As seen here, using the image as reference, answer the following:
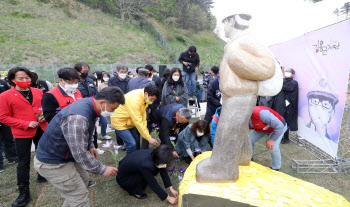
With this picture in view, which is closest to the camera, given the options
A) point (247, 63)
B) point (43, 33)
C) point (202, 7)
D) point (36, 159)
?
point (247, 63)

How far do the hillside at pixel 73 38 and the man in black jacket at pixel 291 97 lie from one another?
65.1ft

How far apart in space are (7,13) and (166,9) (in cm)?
2365

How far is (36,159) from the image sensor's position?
1984mm

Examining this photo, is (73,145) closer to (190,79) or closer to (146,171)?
(146,171)

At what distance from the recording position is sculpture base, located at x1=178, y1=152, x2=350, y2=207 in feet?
5.51

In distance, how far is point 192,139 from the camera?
3514mm

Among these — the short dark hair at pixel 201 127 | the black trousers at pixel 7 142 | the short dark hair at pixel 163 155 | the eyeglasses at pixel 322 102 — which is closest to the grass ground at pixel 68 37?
the black trousers at pixel 7 142

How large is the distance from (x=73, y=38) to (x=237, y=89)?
27.1 meters

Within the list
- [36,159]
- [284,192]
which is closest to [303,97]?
[284,192]

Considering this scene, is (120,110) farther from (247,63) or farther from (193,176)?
(247,63)

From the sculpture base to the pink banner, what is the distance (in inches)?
75.0

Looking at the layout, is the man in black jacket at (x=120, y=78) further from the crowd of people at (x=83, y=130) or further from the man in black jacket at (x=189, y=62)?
the man in black jacket at (x=189, y=62)

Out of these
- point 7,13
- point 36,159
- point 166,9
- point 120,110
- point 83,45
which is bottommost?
point 36,159

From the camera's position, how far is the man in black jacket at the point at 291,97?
14.0 ft
